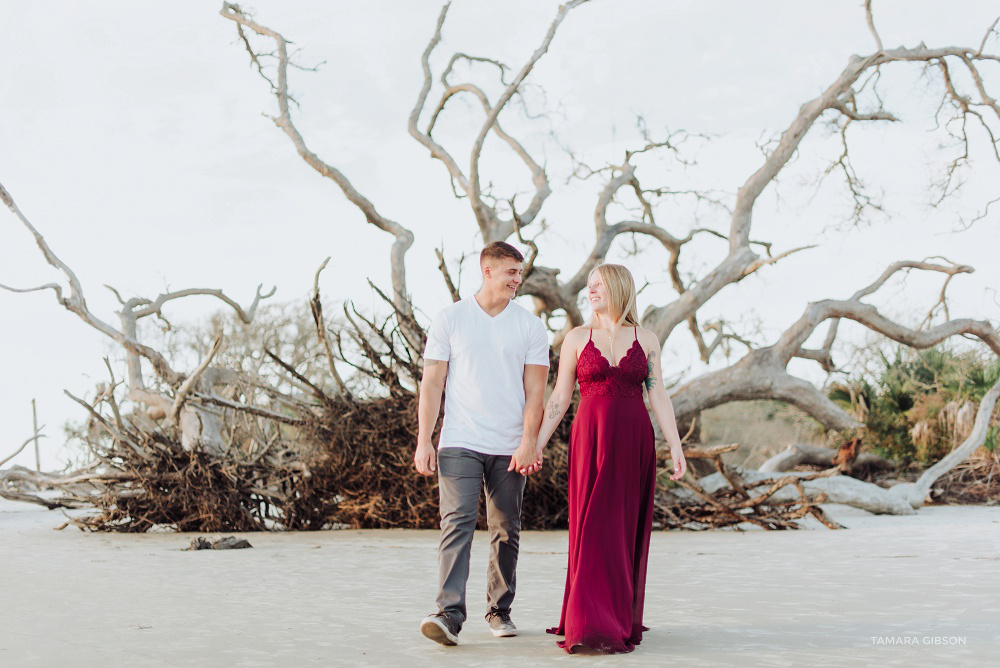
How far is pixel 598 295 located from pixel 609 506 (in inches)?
38.5

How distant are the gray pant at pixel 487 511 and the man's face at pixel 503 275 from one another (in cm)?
78

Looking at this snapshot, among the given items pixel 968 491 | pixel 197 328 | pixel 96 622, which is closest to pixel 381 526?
pixel 96 622

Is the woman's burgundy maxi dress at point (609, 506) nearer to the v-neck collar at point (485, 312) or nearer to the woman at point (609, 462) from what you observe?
the woman at point (609, 462)

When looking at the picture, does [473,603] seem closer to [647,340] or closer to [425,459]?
[425,459]

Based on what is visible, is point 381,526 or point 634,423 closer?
point 634,423

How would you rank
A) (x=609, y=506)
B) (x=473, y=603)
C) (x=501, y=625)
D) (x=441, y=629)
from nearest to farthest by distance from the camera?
(x=441, y=629), (x=609, y=506), (x=501, y=625), (x=473, y=603)

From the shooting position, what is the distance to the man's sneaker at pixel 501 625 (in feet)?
15.8

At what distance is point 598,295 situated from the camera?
16.2 feet

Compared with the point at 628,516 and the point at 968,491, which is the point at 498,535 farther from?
the point at 968,491

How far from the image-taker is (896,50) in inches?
723

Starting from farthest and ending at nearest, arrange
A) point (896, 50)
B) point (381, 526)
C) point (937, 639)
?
1. point (896, 50)
2. point (381, 526)
3. point (937, 639)

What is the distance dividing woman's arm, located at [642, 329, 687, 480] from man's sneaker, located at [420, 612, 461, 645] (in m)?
1.25

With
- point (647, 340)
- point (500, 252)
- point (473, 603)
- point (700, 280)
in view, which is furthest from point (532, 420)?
point (700, 280)

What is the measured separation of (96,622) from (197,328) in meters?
28.1
